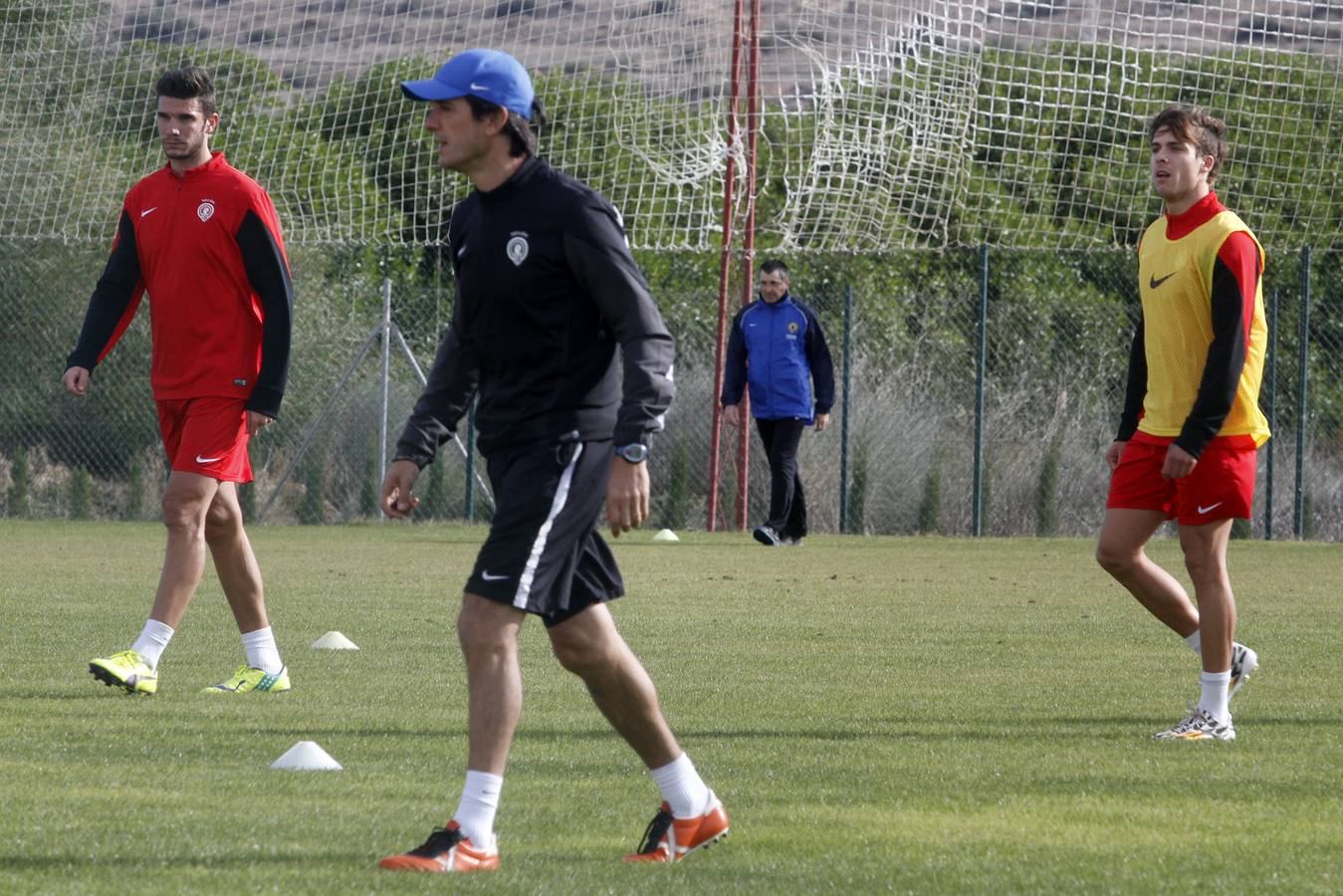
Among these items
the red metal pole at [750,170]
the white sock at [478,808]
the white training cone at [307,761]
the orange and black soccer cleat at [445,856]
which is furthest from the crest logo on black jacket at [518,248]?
the red metal pole at [750,170]

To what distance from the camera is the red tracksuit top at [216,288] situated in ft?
24.5

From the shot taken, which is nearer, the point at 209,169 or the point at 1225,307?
the point at 1225,307

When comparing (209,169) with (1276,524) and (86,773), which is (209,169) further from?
(1276,524)

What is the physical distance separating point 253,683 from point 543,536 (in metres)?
3.28

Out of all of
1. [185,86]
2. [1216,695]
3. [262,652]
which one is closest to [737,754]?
[1216,695]

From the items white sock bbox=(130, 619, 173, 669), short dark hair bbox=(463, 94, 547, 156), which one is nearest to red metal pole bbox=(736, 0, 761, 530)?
white sock bbox=(130, 619, 173, 669)

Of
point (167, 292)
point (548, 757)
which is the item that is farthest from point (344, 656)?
point (548, 757)

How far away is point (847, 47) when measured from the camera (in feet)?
62.0

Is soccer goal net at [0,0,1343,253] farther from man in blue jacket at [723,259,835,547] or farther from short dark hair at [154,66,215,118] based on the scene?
short dark hair at [154,66,215,118]

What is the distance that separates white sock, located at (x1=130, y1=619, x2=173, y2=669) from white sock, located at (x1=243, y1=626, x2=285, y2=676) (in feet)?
0.95

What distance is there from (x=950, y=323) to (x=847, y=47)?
17.4 feet

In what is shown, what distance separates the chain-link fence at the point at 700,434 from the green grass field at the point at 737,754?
8148 mm

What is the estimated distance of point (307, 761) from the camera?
5.64m

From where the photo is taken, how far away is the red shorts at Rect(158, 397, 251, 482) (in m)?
7.42
